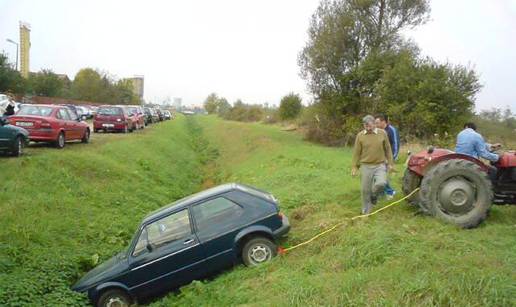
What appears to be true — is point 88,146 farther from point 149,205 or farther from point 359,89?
point 359,89

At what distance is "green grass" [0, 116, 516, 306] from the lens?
19.1ft

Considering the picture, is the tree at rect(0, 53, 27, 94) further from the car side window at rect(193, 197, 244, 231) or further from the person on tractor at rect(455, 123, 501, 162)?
the person on tractor at rect(455, 123, 501, 162)

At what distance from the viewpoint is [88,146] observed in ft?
66.1

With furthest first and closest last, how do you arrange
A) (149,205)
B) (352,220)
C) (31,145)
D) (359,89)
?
(359,89), (31,145), (149,205), (352,220)

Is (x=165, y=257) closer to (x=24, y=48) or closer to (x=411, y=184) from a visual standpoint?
(x=411, y=184)

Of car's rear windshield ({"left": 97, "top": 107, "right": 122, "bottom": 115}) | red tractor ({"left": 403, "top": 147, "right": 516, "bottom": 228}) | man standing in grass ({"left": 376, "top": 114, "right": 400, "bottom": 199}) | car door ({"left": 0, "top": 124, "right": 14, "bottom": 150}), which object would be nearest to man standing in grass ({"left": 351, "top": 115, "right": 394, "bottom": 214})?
red tractor ({"left": 403, "top": 147, "right": 516, "bottom": 228})

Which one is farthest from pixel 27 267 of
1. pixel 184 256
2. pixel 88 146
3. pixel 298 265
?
pixel 88 146

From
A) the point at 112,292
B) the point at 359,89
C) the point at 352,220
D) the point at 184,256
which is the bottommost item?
the point at 112,292

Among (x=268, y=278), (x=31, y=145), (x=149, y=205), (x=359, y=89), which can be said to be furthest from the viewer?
(x=359, y=89)

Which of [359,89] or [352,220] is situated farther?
[359,89]

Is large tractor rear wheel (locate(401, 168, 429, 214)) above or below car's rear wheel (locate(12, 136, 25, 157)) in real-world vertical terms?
above

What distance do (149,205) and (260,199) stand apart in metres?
7.08

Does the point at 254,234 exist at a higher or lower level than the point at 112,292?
higher

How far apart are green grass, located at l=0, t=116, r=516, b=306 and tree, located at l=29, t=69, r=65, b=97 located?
51532mm
